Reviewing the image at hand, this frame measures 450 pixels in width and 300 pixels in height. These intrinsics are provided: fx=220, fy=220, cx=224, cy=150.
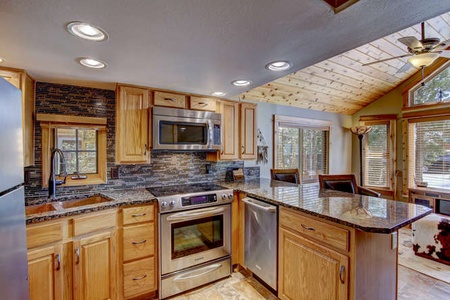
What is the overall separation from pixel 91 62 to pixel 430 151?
529 cm

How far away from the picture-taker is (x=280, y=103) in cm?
376

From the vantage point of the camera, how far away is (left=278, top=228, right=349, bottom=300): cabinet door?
58.4 inches

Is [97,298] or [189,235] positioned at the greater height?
[189,235]

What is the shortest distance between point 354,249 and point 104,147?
2473 millimetres

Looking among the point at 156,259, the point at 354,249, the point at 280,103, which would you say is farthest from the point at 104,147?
the point at 280,103

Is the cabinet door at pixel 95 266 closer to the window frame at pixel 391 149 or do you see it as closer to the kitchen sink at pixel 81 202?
the kitchen sink at pixel 81 202

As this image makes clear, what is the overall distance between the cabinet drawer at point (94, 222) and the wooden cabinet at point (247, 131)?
69.2 inches

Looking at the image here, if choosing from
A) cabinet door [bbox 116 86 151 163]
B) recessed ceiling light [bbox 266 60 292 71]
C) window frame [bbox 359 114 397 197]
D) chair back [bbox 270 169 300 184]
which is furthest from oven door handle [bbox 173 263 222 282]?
window frame [bbox 359 114 397 197]

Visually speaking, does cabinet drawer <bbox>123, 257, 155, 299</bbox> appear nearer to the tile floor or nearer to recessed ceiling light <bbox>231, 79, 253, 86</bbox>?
the tile floor

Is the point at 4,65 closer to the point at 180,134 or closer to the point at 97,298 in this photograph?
the point at 180,134

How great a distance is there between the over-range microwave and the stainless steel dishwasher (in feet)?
2.76

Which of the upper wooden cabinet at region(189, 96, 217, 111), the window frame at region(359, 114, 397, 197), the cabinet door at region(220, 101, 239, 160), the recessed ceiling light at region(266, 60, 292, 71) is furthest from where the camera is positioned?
the window frame at region(359, 114, 397, 197)

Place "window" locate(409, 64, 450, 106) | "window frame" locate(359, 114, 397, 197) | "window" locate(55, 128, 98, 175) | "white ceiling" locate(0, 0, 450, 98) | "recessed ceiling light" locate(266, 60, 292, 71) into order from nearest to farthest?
"white ceiling" locate(0, 0, 450, 98), "recessed ceiling light" locate(266, 60, 292, 71), "window" locate(55, 128, 98, 175), "window" locate(409, 64, 450, 106), "window frame" locate(359, 114, 397, 197)

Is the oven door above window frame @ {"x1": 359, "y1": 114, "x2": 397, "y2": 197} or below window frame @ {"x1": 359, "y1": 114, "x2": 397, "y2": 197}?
below
